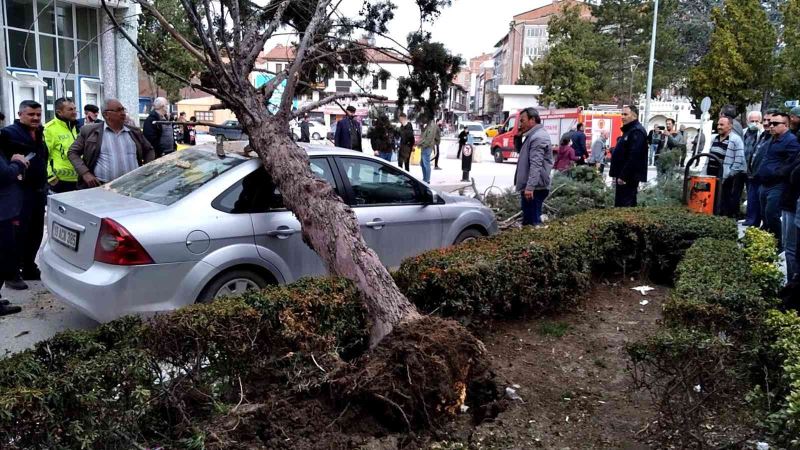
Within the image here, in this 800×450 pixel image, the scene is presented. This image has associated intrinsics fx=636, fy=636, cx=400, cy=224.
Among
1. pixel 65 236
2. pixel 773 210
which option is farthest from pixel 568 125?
pixel 65 236

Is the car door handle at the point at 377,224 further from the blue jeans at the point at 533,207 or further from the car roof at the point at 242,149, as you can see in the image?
the blue jeans at the point at 533,207

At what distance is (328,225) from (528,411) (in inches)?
67.7

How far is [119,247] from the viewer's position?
14.4 feet

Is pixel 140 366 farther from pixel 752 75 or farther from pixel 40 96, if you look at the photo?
pixel 752 75

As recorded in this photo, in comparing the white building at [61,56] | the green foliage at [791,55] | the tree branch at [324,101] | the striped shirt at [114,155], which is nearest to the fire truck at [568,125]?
the green foliage at [791,55]

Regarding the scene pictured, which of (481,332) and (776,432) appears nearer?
(776,432)

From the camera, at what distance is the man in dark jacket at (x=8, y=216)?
5418mm

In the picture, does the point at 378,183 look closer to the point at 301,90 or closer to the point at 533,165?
the point at 301,90

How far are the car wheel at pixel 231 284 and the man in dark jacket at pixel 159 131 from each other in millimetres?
4543

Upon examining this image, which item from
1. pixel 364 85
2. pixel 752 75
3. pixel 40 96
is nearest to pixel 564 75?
pixel 752 75

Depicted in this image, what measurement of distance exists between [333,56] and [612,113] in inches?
980

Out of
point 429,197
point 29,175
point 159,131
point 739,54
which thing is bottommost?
point 429,197

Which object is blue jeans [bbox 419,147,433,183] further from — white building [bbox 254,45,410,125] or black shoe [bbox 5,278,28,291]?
black shoe [bbox 5,278,28,291]

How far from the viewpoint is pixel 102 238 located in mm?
4445
